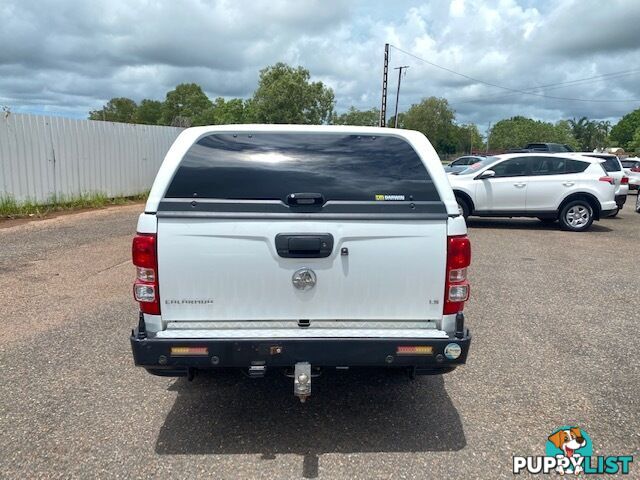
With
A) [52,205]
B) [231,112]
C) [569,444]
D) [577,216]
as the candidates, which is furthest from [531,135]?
[569,444]

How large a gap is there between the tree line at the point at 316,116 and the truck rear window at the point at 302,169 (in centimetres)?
3385

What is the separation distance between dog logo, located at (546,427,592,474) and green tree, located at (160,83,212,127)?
96.5 m

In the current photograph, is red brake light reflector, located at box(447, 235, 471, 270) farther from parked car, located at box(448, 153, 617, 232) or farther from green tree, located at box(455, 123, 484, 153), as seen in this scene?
green tree, located at box(455, 123, 484, 153)

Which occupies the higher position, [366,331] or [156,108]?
[156,108]

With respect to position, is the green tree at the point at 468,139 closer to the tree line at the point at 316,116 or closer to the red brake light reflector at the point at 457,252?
the tree line at the point at 316,116

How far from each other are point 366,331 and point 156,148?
55.4 feet

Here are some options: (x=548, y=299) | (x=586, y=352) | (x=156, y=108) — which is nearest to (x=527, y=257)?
(x=548, y=299)

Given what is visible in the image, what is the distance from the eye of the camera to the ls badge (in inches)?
114

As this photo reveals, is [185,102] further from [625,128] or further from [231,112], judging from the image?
[625,128]

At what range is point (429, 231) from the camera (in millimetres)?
2900

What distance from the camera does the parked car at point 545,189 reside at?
11734 mm

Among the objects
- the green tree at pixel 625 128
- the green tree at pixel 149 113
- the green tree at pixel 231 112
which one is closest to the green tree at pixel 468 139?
the green tree at pixel 625 128

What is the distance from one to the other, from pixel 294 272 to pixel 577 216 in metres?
11.0

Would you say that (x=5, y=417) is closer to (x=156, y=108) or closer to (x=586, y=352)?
(x=586, y=352)
